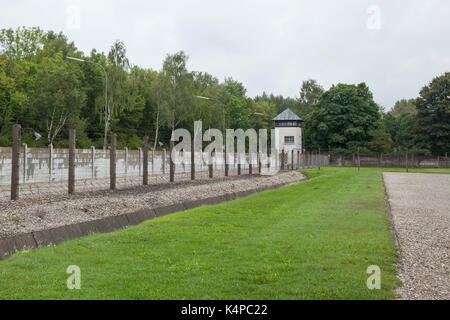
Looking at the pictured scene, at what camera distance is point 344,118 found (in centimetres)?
7844

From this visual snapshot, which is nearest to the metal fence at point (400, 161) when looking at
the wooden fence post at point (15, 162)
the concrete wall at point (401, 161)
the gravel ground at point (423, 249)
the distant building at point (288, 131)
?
the concrete wall at point (401, 161)

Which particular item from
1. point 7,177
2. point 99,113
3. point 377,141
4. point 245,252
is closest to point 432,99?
point 377,141

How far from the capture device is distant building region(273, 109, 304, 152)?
286ft

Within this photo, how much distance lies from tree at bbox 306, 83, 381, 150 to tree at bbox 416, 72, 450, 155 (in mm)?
7594

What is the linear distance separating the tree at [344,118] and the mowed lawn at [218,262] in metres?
69.7

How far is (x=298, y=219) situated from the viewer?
11398 millimetres

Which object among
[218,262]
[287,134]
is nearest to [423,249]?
[218,262]

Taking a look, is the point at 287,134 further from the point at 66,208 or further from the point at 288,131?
the point at 66,208

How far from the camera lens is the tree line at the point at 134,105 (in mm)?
49750

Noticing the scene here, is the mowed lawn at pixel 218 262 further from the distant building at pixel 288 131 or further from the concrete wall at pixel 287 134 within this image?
the distant building at pixel 288 131

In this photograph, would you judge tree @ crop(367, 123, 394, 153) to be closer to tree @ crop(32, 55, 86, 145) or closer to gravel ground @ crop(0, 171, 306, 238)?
tree @ crop(32, 55, 86, 145)

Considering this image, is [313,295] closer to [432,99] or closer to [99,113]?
[99,113]
